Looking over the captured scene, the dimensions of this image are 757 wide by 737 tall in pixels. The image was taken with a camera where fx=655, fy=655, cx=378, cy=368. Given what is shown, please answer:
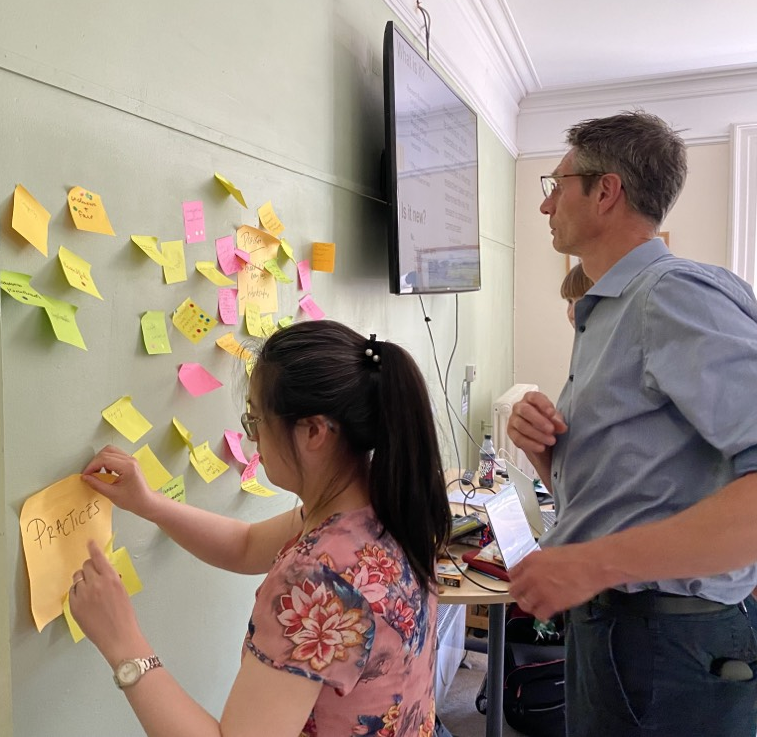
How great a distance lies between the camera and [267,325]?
145cm

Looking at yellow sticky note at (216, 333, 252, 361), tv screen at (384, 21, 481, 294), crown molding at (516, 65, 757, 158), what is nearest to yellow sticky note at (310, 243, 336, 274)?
tv screen at (384, 21, 481, 294)

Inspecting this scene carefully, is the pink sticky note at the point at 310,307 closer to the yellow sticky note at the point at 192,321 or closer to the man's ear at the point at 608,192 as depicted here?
the yellow sticky note at the point at 192,321

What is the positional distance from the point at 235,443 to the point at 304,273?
473mm

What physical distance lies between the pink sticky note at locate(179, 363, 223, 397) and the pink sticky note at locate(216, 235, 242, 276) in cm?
20

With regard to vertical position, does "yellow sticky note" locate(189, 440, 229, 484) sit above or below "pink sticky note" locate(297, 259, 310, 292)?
below

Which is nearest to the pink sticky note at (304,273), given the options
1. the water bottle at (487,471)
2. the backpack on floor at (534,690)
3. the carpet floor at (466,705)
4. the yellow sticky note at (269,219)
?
the yellow sticky note at (269,219)

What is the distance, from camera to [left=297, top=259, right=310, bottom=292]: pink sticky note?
1583 millimetres

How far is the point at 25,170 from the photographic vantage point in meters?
0.87

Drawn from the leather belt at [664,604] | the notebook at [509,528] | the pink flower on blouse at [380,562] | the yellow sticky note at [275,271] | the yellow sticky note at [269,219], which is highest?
the yellow sticky note at [269,219]

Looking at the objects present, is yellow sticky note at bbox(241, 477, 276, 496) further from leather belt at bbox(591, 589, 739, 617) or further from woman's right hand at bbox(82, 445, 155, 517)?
leather belt at bbox(591, 589, 739, 617)

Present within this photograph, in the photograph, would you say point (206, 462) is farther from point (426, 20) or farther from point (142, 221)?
point (426, 20)

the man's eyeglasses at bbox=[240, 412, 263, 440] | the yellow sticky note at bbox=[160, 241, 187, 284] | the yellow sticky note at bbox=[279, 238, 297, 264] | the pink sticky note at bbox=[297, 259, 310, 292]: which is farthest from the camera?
the pink sticky note at bbox=[297, 259, 310, 292]

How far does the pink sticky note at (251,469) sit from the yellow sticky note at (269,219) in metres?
0.50

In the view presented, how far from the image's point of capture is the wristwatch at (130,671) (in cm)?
80
